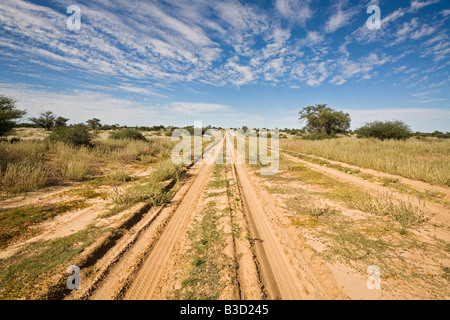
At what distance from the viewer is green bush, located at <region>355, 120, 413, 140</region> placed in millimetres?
18609

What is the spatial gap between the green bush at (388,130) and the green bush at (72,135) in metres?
29.0

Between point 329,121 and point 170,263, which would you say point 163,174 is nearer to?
point 170,263

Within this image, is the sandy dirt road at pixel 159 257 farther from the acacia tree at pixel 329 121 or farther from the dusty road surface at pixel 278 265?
the acacia tree at pixel 329 121

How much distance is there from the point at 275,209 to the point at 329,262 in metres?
2.22

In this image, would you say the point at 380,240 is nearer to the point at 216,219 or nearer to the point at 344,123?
the point at 216,219

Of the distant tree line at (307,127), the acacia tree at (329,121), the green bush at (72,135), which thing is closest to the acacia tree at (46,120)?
the distant tree line at (307,127)

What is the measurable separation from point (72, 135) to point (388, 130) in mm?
30349

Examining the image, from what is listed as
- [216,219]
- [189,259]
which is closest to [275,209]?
[216,219]

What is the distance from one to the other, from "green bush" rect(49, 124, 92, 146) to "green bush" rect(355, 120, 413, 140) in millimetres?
28965

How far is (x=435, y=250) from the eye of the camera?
119 inches

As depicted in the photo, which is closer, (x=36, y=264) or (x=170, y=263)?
(x=36, y=264)

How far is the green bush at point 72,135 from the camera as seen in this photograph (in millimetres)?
12586

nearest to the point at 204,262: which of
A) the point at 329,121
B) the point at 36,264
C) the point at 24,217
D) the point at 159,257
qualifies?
the point at 159,257

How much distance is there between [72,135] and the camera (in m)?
12.7
